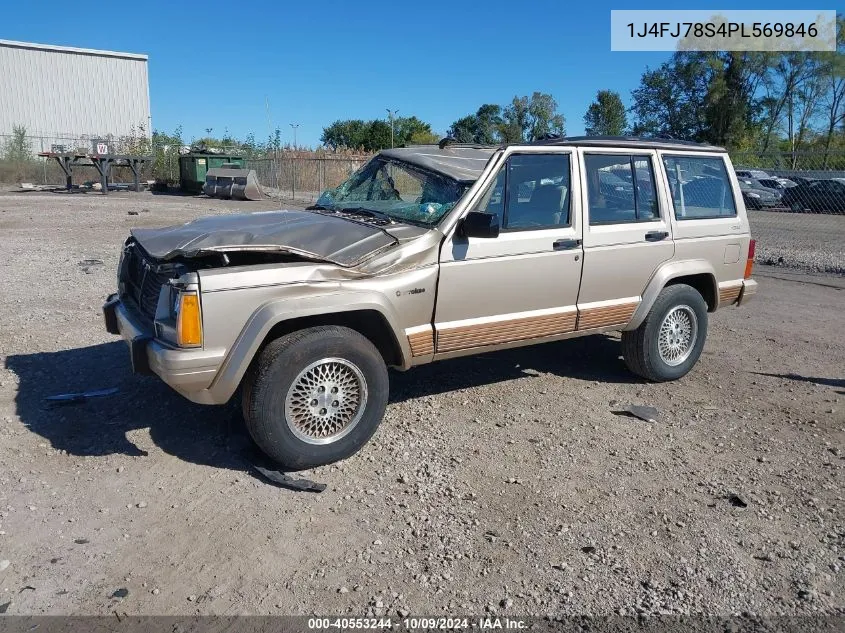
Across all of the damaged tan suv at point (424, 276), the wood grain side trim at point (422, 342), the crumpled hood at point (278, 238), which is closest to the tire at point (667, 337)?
the damaged tan suv at point (424, 276)

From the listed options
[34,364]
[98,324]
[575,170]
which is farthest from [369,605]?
[98,324]

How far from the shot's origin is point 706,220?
596cm

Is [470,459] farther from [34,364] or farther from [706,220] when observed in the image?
[34,364]

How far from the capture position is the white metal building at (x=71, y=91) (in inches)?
1711

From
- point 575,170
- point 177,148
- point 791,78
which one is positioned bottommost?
point 575,170

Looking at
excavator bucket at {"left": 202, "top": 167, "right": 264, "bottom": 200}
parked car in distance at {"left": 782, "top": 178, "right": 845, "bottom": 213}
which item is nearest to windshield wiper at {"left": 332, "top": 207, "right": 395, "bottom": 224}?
excavator bucket at {"left": 202, "top": 167, "right": 264, "bottom": 200}

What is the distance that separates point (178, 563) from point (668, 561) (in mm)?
2350

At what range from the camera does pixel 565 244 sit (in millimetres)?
5105

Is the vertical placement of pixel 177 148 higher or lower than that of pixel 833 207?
higher

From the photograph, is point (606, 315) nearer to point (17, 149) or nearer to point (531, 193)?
point (531, 193)

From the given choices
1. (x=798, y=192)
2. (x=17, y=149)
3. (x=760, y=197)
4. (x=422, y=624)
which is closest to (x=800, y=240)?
(x=798, y=192)

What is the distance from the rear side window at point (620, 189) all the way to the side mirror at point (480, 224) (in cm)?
110

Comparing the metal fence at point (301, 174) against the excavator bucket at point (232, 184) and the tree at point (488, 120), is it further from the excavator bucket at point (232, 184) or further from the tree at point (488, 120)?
the tree at point (488, 120)

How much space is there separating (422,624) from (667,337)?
12.6 ft
